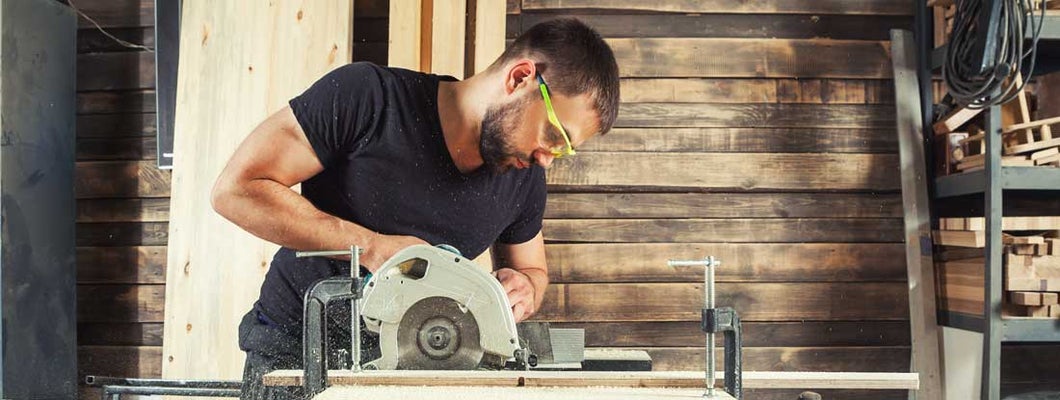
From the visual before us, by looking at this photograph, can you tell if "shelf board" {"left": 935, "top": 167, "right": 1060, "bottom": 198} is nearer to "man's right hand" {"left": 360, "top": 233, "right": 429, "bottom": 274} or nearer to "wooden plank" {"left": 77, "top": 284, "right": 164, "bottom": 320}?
"man's right hand" {"left": 360, "top": 233, "right": 429, "bottom": 274}

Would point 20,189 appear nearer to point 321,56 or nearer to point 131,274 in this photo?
point 131,274

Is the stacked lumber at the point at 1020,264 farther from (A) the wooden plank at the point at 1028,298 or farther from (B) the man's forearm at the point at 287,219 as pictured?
(B) the man's forearm at the point at 287,219

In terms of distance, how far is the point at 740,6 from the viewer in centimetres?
237

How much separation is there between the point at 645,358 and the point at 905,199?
3.43 ft

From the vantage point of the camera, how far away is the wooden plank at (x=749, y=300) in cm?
232

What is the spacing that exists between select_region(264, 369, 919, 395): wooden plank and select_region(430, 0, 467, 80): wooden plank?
1.03 meters

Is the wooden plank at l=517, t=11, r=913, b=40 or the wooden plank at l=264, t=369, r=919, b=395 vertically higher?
the wooden plank at l=517, t=11, r=913, b=40

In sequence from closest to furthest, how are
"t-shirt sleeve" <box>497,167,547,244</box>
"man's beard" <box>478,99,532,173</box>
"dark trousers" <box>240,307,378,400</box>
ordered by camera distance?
"dark trousers" <box>240,307,378,400</box>, "man's beard" <box>478,99,532,173</box>, "t-shirt sleeve" <box>497,167,547,244</box>

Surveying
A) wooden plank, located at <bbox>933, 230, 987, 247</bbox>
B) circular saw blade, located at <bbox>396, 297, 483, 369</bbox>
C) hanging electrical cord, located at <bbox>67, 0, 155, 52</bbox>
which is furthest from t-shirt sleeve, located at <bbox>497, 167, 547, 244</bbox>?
wooden plank, located at <bbox>933, 230, 987, 247</bbox>

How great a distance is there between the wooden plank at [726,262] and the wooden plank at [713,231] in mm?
16

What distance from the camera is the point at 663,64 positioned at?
2326 mm

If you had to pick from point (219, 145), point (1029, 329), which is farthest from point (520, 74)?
point (1029, 329)

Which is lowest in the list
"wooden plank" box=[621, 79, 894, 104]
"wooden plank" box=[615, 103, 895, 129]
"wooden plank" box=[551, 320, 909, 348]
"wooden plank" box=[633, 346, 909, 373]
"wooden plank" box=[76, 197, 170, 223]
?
"wooden plank" box=[633, 346, 909, 373]

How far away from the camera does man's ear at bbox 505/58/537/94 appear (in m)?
1.67
